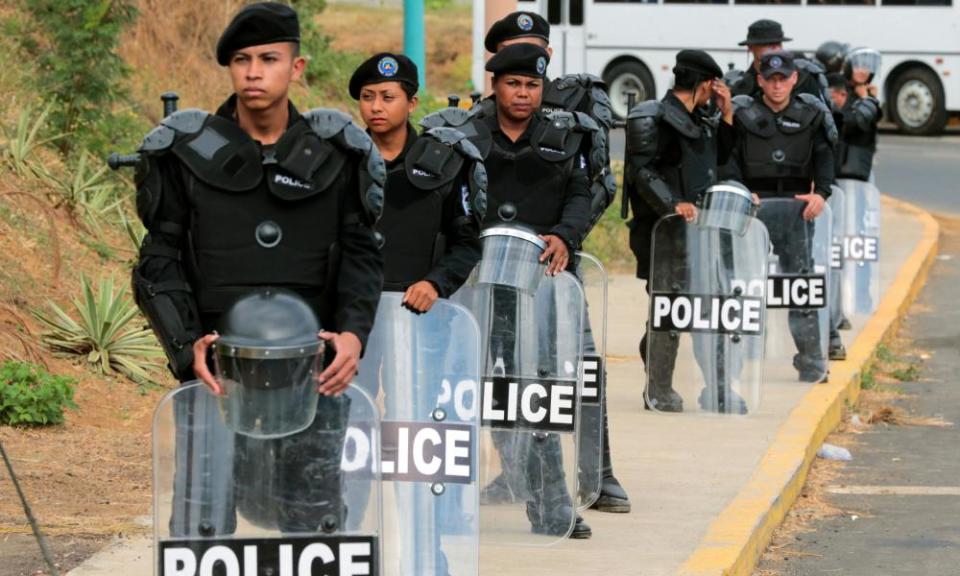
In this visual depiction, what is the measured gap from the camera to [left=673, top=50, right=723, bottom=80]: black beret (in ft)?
32.4

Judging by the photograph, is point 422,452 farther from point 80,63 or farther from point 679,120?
point 80,63

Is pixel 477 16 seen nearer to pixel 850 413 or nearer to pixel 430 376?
pixel 850 413

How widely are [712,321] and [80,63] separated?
476 cm

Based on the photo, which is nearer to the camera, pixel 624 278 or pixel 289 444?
pixel 289 444

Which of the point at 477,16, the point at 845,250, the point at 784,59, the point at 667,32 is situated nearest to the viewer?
the point at 784,59

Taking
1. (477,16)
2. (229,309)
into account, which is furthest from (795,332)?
(477,16)

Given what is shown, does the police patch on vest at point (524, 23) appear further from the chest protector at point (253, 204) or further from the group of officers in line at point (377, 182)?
the chest protector at point (253, 204)

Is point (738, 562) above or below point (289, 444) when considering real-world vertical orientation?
below

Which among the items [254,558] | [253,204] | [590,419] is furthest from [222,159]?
[590,419]

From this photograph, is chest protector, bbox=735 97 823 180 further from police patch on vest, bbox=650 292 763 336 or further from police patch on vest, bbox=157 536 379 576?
police patch on vest, bbox=157 536 379 576

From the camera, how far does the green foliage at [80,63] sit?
12.9m

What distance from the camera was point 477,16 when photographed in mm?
33688

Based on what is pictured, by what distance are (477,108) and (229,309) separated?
2.73 metres

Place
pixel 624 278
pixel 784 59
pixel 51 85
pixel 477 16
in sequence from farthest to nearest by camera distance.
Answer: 1. pixel 477 16
2. pixel 624 278
3. pixel 51 85
4. pixel 784 59
